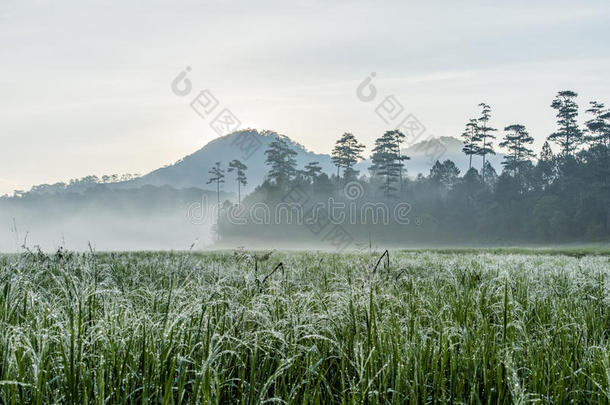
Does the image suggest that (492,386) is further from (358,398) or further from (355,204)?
(355,204)

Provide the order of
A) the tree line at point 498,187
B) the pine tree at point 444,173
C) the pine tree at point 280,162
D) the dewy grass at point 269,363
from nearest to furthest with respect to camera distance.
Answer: the dewy grass at point 269,363 < the tree line at point 498,187 < the pine tree at point 444,173 < the pine tree at point 280,162

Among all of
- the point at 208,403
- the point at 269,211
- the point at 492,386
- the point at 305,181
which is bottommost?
the point at 492,386

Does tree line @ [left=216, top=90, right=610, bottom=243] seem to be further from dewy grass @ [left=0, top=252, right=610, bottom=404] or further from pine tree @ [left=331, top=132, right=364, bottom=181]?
dewy grass @ [left=0, top=252, right=610, bottom=404]

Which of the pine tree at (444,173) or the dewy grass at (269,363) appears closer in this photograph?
the dewy grass at (269,363)

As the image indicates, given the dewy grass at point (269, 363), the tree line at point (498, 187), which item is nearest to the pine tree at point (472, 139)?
the tree line at point (498, 187)

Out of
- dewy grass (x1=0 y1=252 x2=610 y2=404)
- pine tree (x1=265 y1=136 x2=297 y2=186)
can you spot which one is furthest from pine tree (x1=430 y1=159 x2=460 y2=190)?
dewy grass (x1=0 y1=252 x2=610 y2=404)

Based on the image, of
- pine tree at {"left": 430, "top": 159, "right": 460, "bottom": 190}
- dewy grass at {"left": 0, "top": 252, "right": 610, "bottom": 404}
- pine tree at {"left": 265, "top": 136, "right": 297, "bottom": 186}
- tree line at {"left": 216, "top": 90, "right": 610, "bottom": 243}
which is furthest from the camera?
pine tree at {"left": 265, "top": 136, "right": 297, "bottom": 186}

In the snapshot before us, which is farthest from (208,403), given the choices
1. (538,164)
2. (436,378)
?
(538,164)

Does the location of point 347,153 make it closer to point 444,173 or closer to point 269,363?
point 444,173

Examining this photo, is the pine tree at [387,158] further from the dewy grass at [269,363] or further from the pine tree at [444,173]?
the dewy grass at [269,363]

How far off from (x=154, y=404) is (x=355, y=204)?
247ft

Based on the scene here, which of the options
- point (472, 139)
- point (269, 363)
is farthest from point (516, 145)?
point (269, 363)

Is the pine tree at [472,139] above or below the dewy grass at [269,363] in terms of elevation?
above

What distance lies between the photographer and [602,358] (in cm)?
334
